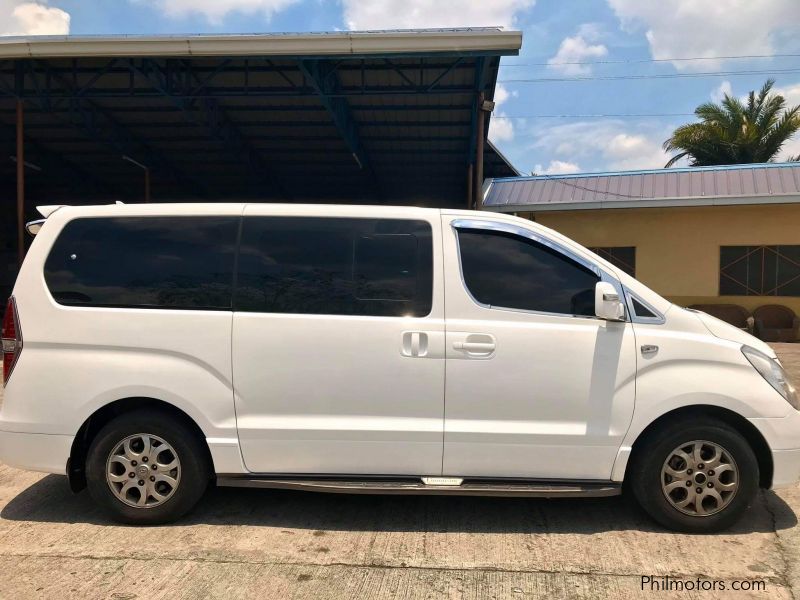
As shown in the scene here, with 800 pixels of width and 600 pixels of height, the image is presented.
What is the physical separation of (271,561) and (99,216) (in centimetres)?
243

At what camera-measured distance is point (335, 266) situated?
3.57 m

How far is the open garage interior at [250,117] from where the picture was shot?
31.0 feet

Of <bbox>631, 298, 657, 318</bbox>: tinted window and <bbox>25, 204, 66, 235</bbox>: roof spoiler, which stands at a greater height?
<bbox>25, 204, 66, 235</bbox>: roof spoiler

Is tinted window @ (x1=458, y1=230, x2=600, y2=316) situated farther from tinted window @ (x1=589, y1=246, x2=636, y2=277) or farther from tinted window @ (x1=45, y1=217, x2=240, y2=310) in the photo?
tinted window @ (x1=589, y1=246, x2=636, y2=277)

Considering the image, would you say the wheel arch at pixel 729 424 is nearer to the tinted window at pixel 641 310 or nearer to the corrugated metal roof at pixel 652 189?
the tinted window at pixel 641 310

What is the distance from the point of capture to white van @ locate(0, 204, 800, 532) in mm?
3428

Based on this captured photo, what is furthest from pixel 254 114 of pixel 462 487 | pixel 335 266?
pixel 462 487

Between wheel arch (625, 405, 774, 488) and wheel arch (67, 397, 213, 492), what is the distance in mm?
2713

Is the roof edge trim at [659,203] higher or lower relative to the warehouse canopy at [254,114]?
lower

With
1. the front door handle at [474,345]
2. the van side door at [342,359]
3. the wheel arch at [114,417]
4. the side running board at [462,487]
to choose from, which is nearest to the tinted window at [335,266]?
the van side door at [342,359]

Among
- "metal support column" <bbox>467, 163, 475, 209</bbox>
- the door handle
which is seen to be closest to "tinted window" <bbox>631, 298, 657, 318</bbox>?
the door handle

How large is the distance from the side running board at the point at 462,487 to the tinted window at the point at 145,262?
1.26 m

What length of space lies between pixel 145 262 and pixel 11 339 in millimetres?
961
